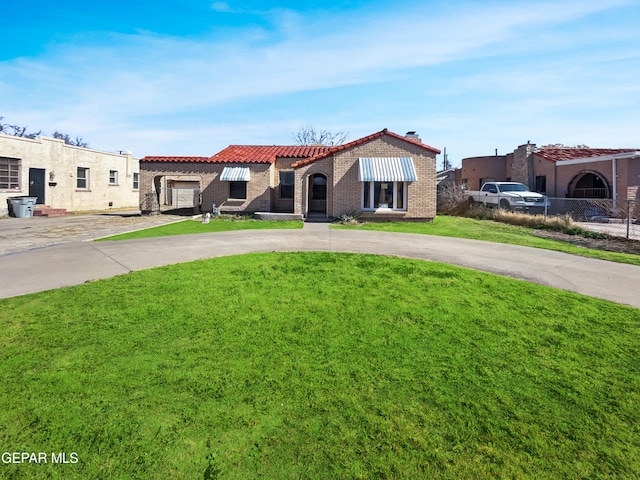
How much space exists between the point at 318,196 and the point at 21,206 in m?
17.7

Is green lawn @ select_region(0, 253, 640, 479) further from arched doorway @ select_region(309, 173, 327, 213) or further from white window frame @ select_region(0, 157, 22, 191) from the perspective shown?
white window frame @ select_region(0, 157, 22, 191)

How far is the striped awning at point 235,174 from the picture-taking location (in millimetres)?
20750

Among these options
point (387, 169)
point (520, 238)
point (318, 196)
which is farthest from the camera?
point (318, 196)

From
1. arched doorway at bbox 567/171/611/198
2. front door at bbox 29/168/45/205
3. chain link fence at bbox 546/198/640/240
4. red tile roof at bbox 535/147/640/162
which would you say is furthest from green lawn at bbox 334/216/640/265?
front door at bbox 29/168/45/205

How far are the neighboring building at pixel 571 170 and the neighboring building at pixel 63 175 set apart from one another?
31589mm

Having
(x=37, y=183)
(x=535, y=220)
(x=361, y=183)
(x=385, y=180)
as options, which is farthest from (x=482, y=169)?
(x=37, y=183)

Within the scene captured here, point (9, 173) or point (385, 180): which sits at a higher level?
point (9, 173)

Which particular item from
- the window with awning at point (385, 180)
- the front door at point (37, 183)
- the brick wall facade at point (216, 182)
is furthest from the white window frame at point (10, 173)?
the window with awning at point (385, 180)

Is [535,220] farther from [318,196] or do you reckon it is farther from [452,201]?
[318,196]

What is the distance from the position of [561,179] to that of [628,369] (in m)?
24.8

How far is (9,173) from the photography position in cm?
2195

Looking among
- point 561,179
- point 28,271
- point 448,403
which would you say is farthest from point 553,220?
point 28,271

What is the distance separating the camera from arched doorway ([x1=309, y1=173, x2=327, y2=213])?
21.7 m

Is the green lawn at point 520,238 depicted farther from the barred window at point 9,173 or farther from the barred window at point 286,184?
the barred window at point 9,173
